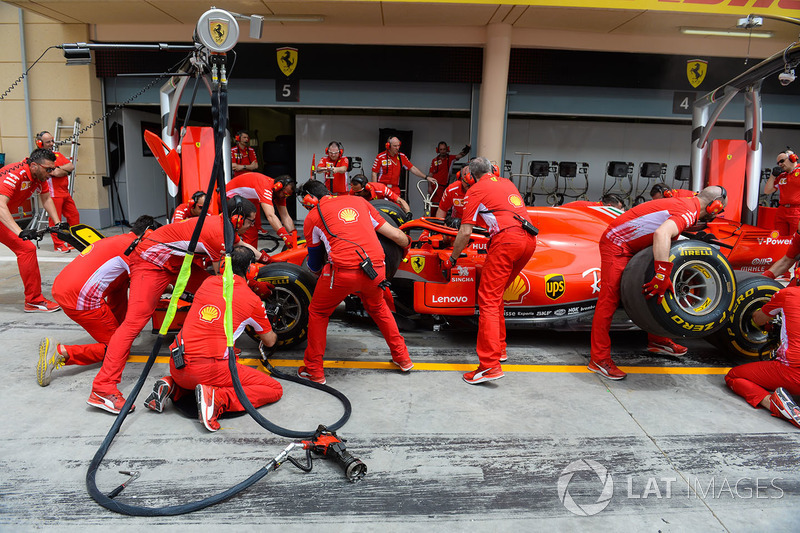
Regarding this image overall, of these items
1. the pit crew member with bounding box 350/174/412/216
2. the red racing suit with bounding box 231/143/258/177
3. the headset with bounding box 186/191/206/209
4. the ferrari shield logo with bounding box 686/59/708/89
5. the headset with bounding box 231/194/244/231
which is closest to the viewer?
the headset with bounding box 231/194/244/231

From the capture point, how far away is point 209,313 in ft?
11.9

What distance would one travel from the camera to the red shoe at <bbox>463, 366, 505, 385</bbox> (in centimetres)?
429

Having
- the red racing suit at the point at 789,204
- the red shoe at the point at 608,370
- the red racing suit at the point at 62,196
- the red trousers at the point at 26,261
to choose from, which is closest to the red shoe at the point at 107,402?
the red trousers at the point at 26,261

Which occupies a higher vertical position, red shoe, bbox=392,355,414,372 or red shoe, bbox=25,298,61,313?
red shoe, bbox=25,298,61,313

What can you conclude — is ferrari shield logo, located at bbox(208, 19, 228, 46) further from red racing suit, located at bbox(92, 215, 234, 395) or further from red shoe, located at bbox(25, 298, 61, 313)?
red shoe, located at bbox(25, 298, 61, 313)

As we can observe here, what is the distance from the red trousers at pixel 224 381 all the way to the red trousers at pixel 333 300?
1.59ft

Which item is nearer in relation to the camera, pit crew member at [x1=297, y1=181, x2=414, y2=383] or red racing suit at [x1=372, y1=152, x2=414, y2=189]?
pit crew member at [x1=297, y1=181, x2=414, y2=383]

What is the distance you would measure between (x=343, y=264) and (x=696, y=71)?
1091 cm

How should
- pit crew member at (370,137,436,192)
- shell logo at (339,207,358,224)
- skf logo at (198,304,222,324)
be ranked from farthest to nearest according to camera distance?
pit crew member at (370,137,436,192) < shell logo at (339,207,358,224) < skf logo at (198,304,222,324)

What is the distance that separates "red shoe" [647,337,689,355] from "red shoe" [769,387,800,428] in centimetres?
→ 117

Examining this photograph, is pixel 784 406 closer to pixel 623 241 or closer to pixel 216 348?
pixel 623 241

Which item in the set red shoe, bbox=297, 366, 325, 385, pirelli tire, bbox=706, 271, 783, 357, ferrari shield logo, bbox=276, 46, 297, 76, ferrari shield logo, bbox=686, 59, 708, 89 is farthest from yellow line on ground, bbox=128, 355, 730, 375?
ferrari shield logo, bbox=686, 59, 708, 89

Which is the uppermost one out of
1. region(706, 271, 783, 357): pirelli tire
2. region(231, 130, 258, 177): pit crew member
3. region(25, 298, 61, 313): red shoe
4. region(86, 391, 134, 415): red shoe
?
region(231, 130, 258, 177): pit crew member

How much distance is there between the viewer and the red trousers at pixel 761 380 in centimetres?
381
